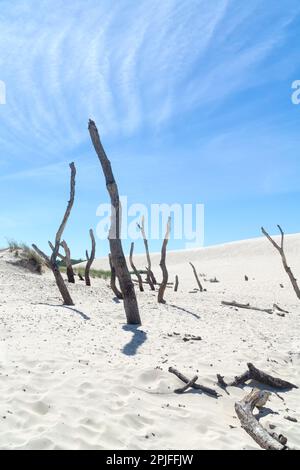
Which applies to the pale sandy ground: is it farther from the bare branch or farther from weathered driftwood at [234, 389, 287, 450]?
the bare branch

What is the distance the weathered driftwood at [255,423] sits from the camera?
4.66 meters

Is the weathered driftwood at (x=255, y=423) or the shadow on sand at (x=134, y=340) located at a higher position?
the shadow on sand at (x=134, y=340)

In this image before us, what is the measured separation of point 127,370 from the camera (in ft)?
22.2

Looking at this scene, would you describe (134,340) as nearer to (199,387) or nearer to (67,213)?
(199,387)

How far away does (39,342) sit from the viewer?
25.6 ft

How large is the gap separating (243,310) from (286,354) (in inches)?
223

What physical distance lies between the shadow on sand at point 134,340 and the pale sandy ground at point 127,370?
21 mm

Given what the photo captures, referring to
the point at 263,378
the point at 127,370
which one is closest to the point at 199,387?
the point at 127,370

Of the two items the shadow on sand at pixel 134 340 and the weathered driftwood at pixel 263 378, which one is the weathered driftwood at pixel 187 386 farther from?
the shadow on sand at pixel 134 340

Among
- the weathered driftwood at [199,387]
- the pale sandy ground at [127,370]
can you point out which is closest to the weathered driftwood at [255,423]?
the pale sandy ground at [127,370]

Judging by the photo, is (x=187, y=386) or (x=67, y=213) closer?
(x=187, y=386)

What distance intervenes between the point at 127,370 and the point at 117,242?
4.64m

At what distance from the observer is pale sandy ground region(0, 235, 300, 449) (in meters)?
4.72
